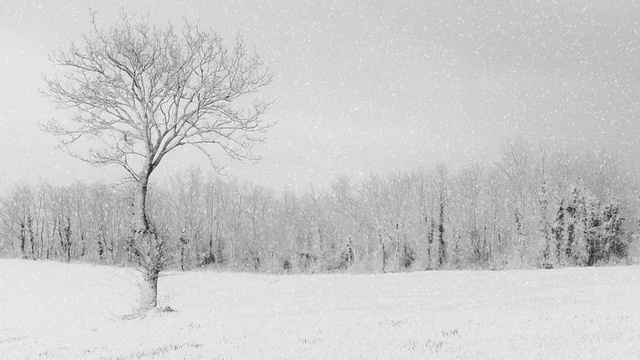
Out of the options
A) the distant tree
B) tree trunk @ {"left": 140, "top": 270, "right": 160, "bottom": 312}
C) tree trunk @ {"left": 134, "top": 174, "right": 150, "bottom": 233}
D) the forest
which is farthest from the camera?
the distant tree

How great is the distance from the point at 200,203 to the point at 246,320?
80.7 meters

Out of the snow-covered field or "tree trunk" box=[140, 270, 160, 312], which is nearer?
the snow-covered field

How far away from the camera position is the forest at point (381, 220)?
62.0 metres

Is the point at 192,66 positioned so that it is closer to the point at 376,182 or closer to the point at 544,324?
the point at 544,324

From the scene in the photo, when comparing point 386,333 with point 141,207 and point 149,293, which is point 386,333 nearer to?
point 149,293

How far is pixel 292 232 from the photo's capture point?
3565 inches

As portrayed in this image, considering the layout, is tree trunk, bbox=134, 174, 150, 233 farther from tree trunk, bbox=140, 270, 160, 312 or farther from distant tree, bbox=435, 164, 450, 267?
distant tree, bbox=435, 164, 450, 267

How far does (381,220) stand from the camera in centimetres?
8038

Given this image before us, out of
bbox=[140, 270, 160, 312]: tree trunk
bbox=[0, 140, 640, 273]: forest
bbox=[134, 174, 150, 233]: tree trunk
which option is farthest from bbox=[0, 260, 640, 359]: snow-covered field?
bbox=[0, 140, 640, 273]: forest

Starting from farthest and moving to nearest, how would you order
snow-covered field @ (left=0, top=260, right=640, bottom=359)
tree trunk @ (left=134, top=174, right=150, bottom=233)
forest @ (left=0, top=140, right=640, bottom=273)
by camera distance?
forest @ (left=0, top=140, right=640, bottom=273) < tree trunk @ (left=134, top=174, right=150, bottom=233) < snow-covered field @ (left=0, top=260, right=640, bottom=359)

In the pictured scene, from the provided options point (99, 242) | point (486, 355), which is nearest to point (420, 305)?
point (486, 355)

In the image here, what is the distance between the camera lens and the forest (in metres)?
62.0

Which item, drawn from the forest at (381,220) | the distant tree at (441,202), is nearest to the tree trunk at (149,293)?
the forest at (381,220)

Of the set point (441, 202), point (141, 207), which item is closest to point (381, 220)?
point (441, 202)
